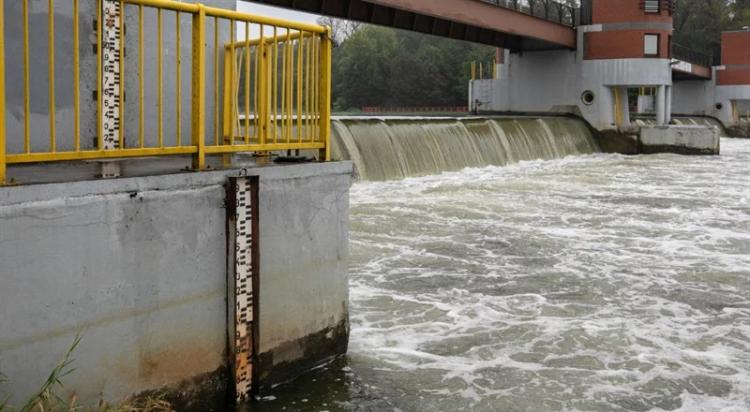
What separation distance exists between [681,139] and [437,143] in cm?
1512

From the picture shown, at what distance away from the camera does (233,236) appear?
17.0 feet

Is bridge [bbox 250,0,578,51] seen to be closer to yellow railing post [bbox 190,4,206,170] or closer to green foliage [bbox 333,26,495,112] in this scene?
yellow railing post [bbox 190,4,206,170]

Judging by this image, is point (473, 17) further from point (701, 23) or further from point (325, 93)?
point (701, 23)

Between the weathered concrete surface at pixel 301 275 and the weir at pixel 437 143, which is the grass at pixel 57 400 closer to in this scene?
the weathered concrete surface at pixel 301 275

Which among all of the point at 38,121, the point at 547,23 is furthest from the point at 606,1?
the point at 38,121

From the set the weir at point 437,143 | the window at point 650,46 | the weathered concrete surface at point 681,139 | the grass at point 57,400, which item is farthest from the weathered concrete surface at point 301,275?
the window at point 650,46

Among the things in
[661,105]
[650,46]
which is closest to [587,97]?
[650,46]

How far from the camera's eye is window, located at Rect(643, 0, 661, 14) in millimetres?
36344

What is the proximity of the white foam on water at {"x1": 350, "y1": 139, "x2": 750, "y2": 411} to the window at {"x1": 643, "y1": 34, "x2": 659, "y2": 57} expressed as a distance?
19.9 metres

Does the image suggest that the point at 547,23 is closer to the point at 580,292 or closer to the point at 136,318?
the point at 580,292

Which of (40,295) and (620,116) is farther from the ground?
(620,116)

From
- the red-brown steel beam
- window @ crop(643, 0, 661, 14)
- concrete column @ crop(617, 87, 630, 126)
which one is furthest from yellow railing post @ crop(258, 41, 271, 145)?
window @ crop(643, 0, 661, 14)

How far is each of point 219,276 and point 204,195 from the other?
1.68 feet

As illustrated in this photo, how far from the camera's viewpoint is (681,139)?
33.8 meters
